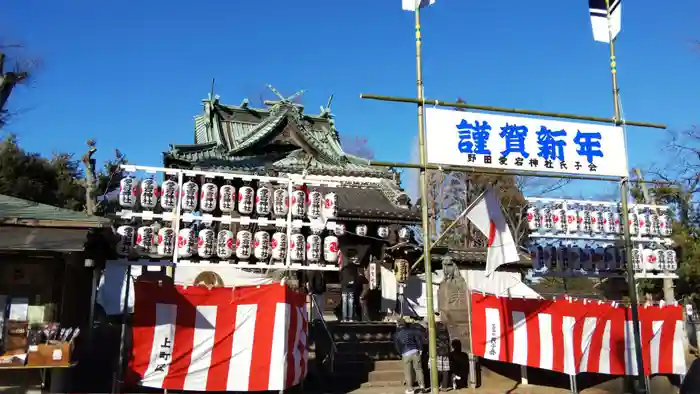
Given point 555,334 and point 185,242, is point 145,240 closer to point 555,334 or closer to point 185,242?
point 185,242

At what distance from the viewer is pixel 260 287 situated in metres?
11.2

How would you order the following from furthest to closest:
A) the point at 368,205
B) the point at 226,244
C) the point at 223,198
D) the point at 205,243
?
the point at 368,205, the point at 223,198, the point at 226,244, the point at 205,243

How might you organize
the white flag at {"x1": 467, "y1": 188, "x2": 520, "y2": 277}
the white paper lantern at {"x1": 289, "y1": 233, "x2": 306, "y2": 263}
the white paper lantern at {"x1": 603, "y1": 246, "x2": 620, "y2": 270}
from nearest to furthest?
the white flag at {"x1": 467, "y1": 188, "x2": 520, "y2": 277}, the white paper lantern at {"x1": 289, "y1": 233, "x2": 306, "y2": 263}, the white paper lantern at {"x1": 603, "y1": 246, "x2": 620, "y2": 270}

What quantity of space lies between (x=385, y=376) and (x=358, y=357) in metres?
0.88

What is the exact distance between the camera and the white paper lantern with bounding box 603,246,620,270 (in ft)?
60.8

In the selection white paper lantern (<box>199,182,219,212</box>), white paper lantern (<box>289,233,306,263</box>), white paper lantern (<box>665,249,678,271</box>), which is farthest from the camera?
white paper lantern (<box>665,249,678,271</box>)

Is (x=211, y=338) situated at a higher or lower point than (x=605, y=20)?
lower

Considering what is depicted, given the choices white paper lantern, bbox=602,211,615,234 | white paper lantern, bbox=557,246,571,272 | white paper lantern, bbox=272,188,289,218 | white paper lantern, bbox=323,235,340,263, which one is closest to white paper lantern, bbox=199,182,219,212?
white paper lantern, bbox=272,188,289,218

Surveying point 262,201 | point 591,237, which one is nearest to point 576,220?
point 591,237

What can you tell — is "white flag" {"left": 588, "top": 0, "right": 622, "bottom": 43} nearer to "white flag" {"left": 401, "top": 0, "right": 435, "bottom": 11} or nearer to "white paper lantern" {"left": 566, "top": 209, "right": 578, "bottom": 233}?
"white flag" {"left": 401, "top": 0, "right": 435, "bottom": 11}

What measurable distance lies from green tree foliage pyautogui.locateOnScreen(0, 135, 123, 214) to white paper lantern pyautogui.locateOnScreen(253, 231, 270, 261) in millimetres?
12415

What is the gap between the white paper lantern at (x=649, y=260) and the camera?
17.9 meters

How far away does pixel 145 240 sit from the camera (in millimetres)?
12969

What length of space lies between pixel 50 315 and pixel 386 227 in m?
14.2
